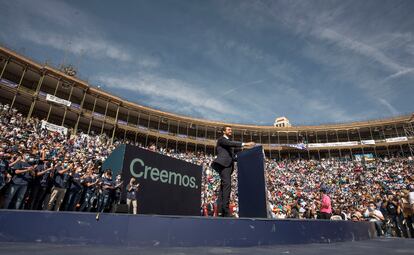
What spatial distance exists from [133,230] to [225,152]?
86.8 inches

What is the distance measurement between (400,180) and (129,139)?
3115 cm

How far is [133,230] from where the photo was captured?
265 cm

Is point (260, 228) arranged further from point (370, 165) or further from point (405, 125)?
point (405, 125)

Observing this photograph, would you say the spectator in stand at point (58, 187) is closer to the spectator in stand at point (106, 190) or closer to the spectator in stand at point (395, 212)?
the spectator in stand at point (106, 190)

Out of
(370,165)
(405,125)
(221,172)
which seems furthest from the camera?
(405,125)

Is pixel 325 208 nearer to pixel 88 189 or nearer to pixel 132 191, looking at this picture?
pixel 132 191

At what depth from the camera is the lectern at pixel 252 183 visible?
4383mm

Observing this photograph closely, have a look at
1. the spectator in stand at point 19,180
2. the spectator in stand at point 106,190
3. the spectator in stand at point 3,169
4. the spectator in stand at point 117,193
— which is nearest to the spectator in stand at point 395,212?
the spectator in stand at point 117,193

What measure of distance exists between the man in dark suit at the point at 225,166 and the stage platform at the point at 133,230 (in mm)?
1047

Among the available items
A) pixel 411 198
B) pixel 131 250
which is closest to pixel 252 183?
pixel 131 250

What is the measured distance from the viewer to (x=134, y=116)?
33094mm

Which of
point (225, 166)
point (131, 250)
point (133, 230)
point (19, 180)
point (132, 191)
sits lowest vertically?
point (131, 250)

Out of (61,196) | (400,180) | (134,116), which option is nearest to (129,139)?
(134,116)

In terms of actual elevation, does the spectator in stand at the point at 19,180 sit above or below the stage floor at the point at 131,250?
above
